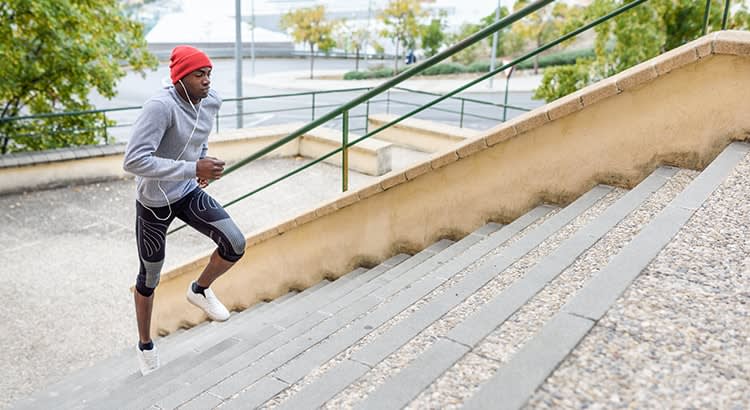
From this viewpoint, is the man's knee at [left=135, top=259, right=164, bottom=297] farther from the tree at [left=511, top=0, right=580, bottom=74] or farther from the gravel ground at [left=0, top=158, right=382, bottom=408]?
the tree at [left=511, top=0, right=580, bottom=74]

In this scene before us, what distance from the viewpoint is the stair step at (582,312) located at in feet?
6.42

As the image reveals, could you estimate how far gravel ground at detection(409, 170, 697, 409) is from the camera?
6.93 feet

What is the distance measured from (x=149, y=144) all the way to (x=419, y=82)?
3505 cm

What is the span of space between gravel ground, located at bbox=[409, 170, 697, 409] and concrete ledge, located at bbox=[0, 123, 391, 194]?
25.3 ft

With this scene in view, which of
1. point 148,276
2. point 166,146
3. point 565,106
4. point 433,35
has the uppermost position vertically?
point 565,106

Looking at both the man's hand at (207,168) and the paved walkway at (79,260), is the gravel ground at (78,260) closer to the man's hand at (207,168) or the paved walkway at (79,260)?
the paved walkway at (79,260)

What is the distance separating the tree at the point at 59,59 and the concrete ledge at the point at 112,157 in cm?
94

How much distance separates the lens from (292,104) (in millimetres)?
29859

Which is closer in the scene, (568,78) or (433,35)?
(568,78)

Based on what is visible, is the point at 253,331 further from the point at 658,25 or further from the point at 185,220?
the point at 658,25

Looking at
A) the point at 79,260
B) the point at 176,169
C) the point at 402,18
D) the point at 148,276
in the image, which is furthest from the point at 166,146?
the point at 402,18

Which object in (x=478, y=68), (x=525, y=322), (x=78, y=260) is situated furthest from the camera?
(x=478, y=68)

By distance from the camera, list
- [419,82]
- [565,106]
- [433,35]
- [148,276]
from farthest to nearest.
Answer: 1. [433,35]
2. [419,82]
3. [565,106]
4. [148,276]

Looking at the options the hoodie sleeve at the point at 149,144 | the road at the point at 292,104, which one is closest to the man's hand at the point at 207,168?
the hoodie sleeve at the point at 149,144
